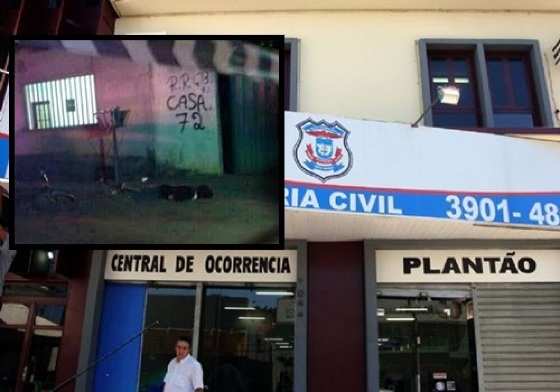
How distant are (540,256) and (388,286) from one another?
223 cm

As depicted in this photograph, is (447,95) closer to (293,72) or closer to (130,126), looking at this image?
(293,72)

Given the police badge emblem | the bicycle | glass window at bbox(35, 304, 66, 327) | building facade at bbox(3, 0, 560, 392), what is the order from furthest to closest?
glass window at bbox(35, 304, 66, 327)
building facade at bbox(3, 0, 560, 392)
the police badge emblem
the bicycle

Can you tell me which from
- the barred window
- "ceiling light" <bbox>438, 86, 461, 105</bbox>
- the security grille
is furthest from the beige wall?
the barred window

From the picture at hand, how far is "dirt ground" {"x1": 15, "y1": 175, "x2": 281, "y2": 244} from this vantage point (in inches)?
175

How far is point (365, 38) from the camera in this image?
9875 mm

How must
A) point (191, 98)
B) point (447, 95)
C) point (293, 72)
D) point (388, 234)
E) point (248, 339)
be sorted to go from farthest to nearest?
point (293, 72), point (248, 339), point (388, 234), point (447, 95), point (191, 98)

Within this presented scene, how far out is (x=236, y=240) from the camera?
4.49 m

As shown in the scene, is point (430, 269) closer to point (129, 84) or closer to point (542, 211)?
point (542, 211)

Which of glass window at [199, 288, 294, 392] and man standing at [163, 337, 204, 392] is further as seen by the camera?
glass window at [199, 288, 294, 392]

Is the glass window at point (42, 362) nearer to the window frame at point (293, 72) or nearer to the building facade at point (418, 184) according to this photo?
the building facade at point (418, 184)

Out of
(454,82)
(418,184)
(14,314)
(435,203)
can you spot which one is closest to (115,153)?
(418,184)

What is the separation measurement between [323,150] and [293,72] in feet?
7.17

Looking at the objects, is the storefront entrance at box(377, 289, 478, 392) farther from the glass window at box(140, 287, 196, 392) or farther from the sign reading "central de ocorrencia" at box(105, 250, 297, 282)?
the glass window at box(140, 287, 196, 392)

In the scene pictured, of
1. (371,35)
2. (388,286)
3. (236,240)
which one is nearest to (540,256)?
(388,286)
